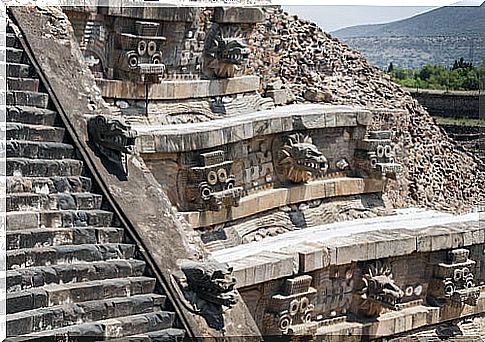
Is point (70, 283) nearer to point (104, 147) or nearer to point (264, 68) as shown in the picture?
point (104, 147)

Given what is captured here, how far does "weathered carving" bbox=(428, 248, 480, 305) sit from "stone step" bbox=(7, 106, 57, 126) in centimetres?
638

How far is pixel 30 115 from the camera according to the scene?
22.5 feet

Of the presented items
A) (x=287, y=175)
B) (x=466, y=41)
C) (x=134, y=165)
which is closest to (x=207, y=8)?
(x=287, y=175)

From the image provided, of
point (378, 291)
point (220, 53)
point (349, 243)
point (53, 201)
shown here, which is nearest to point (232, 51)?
point (220, 53)

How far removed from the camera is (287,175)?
1159 cm

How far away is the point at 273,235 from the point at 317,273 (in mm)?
1134

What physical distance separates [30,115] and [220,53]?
4.89 metres

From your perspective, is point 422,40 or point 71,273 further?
point 422,40

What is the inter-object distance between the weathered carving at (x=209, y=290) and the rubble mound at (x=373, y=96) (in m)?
7.23

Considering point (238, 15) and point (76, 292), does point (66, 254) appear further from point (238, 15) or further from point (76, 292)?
point (238, 15)

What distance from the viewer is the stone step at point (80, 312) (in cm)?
537

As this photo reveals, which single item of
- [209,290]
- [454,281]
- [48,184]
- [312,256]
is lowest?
[454,281]

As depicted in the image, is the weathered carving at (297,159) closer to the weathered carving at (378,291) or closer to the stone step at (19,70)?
the weathered carving at (378,291)

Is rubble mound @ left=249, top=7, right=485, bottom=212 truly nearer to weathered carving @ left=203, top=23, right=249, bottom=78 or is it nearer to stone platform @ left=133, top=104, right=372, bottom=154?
stone platform @ left=133, top=104, right=372, bottom=154
